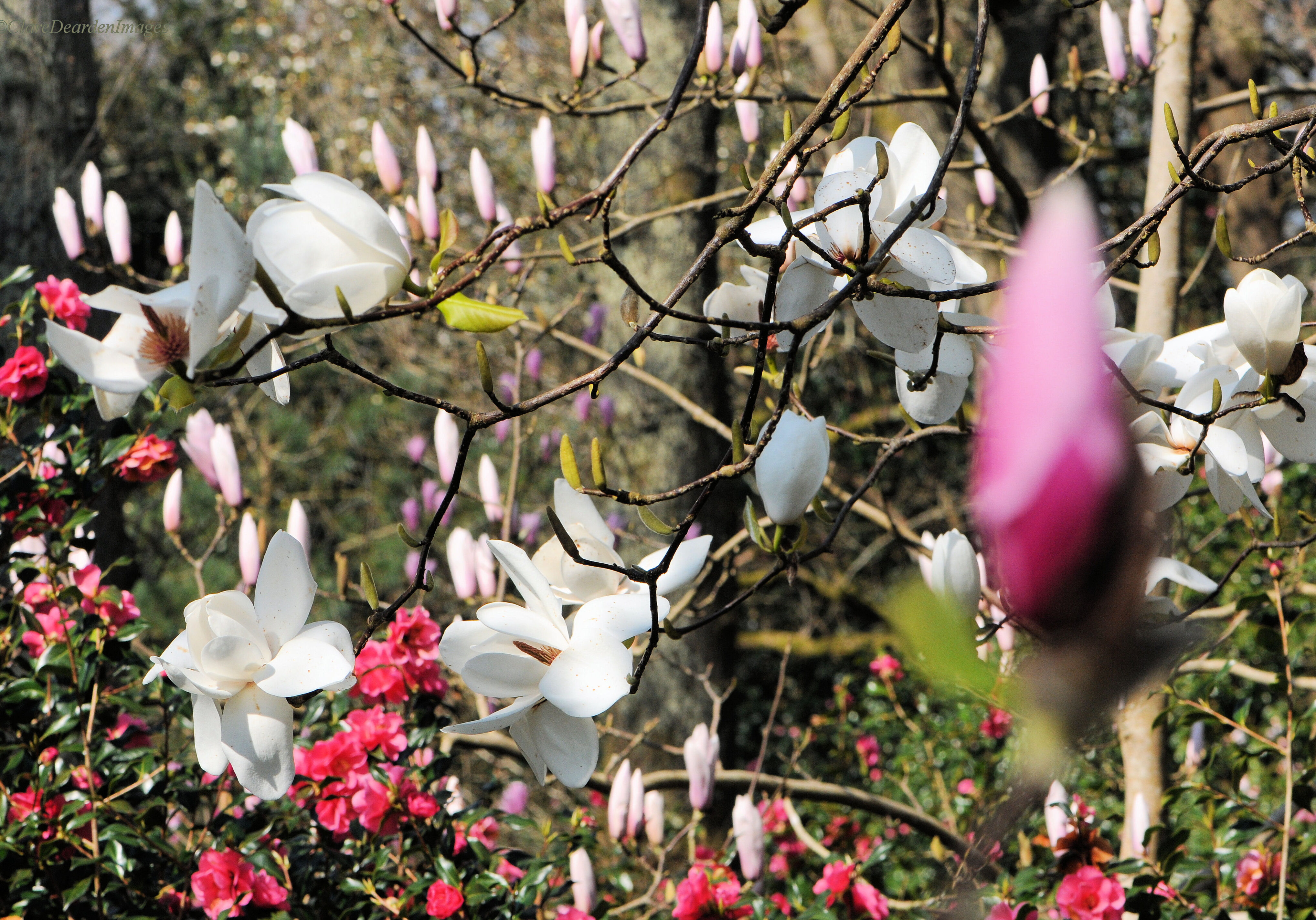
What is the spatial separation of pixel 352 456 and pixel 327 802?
15.8 ft

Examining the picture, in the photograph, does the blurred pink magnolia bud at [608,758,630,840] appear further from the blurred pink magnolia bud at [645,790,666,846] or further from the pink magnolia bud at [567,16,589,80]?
the pink magnolia bud at [567,16,589,80]

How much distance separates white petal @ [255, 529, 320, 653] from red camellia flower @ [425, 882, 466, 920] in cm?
64

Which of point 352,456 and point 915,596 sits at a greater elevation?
point 915,596

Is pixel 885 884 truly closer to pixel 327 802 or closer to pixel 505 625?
pixel 327 802

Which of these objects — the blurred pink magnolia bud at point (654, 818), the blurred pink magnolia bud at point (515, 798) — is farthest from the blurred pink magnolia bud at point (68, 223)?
the blurred pink magnolia bud at point (654, 818)

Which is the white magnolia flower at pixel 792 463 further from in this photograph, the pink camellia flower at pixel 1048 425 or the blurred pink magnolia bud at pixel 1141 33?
the blurred pink magnolia bud at pixel 1141 33

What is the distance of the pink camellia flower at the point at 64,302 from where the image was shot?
1.54 metres

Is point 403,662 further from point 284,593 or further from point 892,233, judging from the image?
point 892,233

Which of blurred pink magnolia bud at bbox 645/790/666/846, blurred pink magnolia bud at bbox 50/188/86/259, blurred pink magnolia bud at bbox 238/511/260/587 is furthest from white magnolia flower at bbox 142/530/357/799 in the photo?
blurred pink magnolia bud at bbox 50/188/86/259

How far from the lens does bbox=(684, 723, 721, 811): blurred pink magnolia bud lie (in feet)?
4.72

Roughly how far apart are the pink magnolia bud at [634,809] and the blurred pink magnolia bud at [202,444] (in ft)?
2.40

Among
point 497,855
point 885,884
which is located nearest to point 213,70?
point 885,884

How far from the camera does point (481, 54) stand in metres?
4.32

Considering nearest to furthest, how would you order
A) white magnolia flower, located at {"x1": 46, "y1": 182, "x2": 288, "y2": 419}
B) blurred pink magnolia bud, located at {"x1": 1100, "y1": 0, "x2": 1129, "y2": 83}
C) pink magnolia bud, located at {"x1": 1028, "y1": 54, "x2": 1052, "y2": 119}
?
1. white magnolia flower, located at {"x1": 46, "y1": 182, "x2": 288, "y2": 419}
2. blurred pink magnolia bud, located at {"x1": 1100, "y1": 0, "x2": 1129, "y2": 83}
3. pink magnolia bud, located at {"x1": 1028, "y1": 54, "x2": 1052, "y2": 119}
